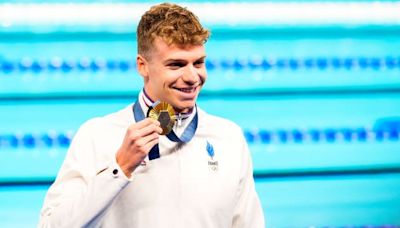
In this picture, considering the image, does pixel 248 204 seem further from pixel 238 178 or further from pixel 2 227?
pixel 2 227

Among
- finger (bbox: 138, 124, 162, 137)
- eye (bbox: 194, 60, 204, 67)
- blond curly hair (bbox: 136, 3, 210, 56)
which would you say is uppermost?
blond curly hair (bbox: 136, 3, 210, 56)

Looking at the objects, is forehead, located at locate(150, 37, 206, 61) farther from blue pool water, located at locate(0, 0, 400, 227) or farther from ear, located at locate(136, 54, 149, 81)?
blue pool water, located at locate(0, 0, 400, 227)

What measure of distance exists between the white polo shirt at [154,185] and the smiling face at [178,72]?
0.32 feet

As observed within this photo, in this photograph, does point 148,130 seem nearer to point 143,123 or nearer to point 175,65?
point 143,123

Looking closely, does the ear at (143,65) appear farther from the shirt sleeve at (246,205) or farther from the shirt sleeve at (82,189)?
the shirt sleeve at (246,205)

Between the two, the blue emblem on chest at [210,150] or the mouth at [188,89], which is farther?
the blue emblem on chest at [210,150]

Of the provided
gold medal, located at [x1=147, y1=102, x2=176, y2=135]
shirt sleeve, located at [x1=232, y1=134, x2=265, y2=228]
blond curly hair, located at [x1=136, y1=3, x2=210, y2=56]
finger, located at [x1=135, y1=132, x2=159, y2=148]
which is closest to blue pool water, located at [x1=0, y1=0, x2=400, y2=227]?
shirt sleeve, located at [x1=232, y1=134, x2=265, y2=228]

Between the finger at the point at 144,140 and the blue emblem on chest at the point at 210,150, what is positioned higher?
the finger at the point at 144,140

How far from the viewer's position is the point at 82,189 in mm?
1989

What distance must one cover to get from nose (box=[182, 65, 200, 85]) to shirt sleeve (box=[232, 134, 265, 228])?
0.29m

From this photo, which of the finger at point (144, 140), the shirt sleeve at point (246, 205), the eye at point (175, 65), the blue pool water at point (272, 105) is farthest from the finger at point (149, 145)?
the blue pool water at point (272, 105)

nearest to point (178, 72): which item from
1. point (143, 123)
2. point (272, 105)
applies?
point (143, 123)

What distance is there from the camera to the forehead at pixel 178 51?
2.04 metres

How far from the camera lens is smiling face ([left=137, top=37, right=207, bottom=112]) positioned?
6.70ft
